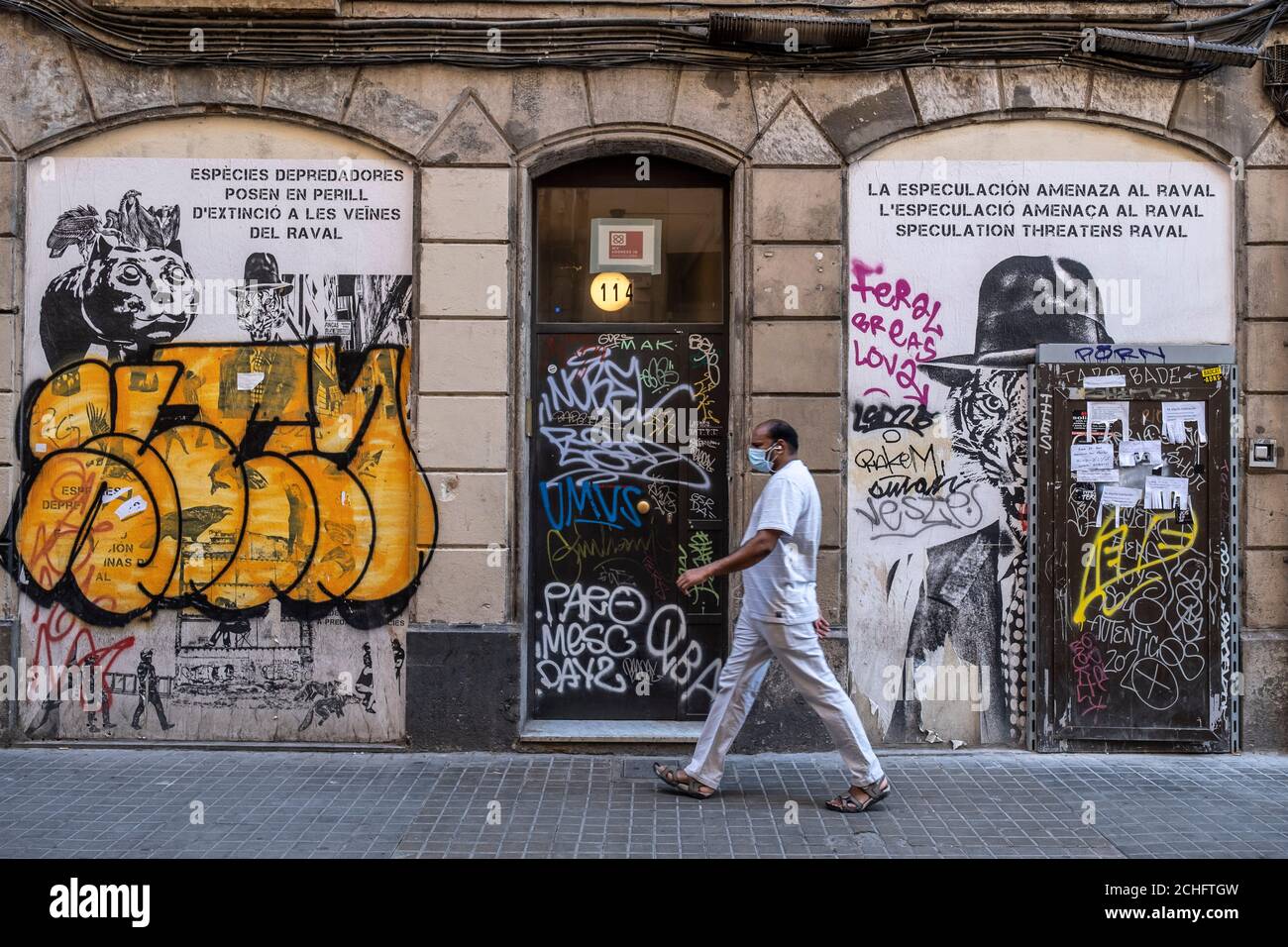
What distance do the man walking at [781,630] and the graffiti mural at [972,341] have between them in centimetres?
122

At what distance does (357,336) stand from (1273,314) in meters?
5.72

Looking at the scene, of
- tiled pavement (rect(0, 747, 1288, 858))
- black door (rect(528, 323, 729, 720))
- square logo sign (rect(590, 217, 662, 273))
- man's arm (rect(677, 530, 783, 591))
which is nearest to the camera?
tiled pavement (rect(0, 747, 1288, 858))

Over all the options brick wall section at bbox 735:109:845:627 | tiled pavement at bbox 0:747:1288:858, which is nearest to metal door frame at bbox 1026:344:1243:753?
tiled pavement at bbox 0:747:1288:858

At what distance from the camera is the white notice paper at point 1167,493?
6.80 metres

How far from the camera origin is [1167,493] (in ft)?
22.3

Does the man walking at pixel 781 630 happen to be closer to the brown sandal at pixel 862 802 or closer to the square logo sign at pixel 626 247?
the brown sandal at pixel 862 802

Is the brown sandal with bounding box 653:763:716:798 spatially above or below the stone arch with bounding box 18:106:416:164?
below

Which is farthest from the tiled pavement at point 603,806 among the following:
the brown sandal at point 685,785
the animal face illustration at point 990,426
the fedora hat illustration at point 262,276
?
the fedora hat illustration at point 262,276

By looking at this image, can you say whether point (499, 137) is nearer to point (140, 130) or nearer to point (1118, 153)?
point (140, 130)

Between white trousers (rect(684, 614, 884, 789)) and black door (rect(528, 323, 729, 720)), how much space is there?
4.13 ft

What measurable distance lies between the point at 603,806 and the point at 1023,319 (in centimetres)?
393

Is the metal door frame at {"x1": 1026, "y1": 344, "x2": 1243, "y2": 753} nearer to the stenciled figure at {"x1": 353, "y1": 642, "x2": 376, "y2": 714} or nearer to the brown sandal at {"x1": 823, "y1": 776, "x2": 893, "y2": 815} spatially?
the brown sandal at {"x1": 823, "y1": 776, "x2": 893, "y2": 815}

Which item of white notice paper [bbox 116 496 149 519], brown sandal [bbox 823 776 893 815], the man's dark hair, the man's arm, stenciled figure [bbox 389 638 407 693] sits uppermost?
the man's dark hair

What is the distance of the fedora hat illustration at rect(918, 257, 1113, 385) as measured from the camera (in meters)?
6.91
